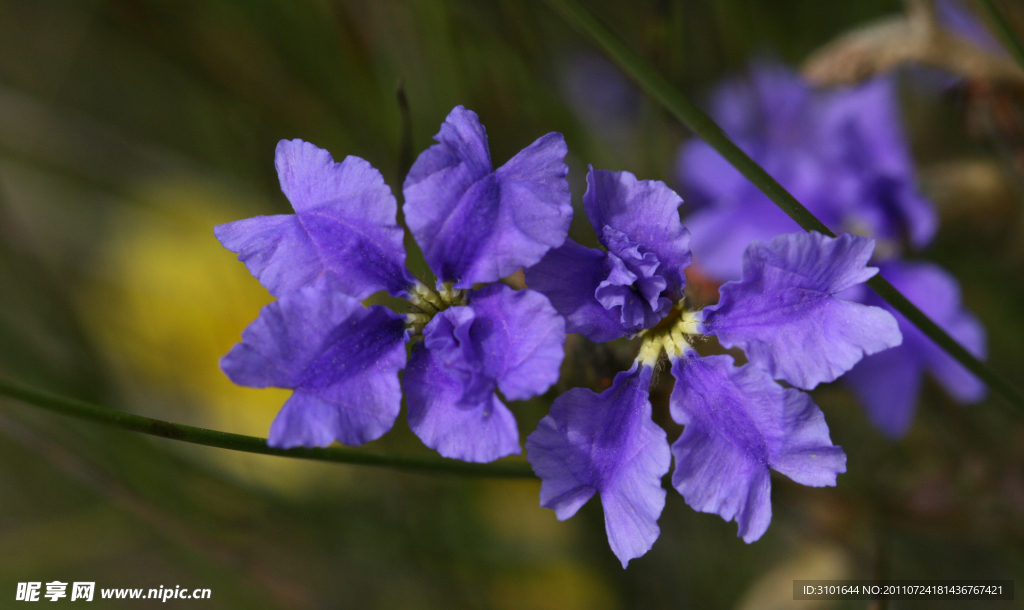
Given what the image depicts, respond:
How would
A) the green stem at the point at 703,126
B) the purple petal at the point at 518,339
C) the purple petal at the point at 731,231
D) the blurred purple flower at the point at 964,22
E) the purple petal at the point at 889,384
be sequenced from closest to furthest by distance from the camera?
the purple petal at the point at 518,339
the green stem at the point at 703,126
the purple petal at the point at 889,384
the purple petal at the point at 731,231
the blurred purple flower at the point at 964,22

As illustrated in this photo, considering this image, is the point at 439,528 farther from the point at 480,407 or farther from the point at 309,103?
the point at 480,407

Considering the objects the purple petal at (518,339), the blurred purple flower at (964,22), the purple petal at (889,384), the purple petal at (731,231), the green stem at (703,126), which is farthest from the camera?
the blurred purple flower at (964,22)

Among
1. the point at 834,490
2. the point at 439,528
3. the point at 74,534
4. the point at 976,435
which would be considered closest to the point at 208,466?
the point at 74,534

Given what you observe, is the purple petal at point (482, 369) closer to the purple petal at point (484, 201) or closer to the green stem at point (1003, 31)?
the purple petal at point (484, 201)

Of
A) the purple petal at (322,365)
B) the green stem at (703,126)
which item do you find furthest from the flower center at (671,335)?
the purple petal at (322,365)

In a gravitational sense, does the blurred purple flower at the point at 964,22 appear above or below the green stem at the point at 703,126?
above
